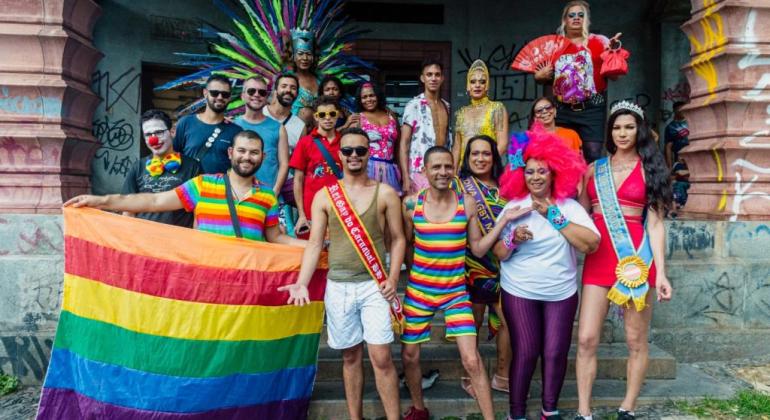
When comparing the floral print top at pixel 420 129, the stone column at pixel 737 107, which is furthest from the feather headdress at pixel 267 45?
the stone column at pixel 737 107

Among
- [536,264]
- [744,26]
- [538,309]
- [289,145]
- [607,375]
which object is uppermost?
[744,26]

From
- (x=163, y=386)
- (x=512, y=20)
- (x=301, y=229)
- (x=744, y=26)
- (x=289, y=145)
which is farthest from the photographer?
(x=512, y=20)

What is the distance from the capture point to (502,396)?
459cm

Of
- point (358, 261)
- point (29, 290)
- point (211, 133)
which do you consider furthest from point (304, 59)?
point (29, 290)

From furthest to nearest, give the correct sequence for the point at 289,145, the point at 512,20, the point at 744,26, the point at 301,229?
the point at 512,20
the point at 744,26
the point at 289,145
the point at 301,229

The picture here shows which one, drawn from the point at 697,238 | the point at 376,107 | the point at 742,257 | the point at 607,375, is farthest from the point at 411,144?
the point at 742,257

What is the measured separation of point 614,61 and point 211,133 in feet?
12.1

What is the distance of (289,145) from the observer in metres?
5.57

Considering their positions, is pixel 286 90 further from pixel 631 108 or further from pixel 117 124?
pixel 117 124

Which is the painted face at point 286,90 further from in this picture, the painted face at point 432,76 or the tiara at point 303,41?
the painted face at point 432,76

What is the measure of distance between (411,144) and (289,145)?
1.15 meters

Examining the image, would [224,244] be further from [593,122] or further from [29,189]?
[593,122]

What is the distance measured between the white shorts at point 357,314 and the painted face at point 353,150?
76cm

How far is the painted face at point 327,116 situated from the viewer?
5.06 meters
